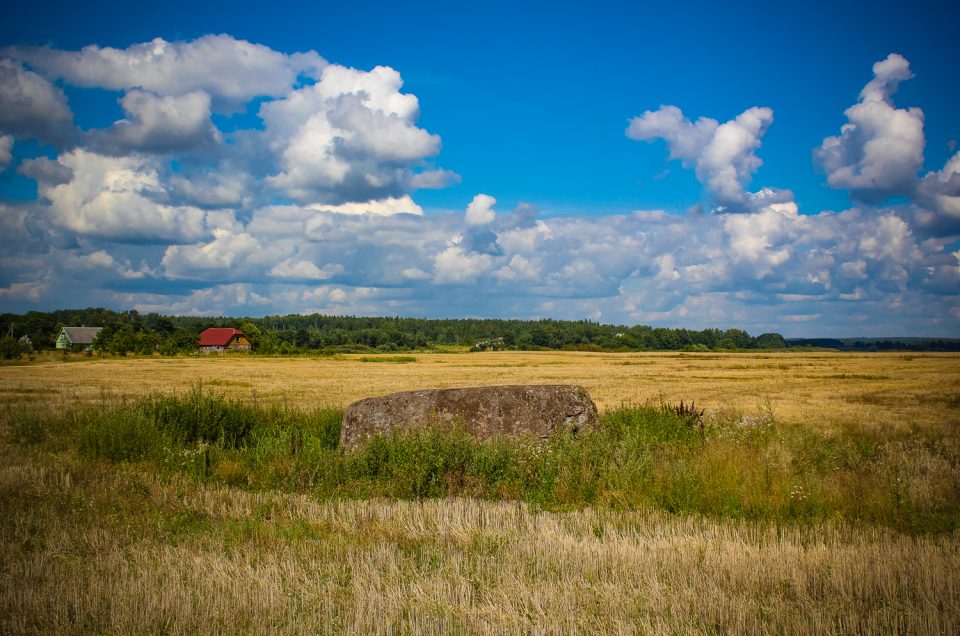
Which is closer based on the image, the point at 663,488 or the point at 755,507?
the point at 755,507

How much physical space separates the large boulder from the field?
1.09m

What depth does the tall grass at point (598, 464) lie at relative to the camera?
882 centimetres

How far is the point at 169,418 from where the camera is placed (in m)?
14.5

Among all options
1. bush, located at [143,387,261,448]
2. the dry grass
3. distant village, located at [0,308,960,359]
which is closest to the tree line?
distant village, located at [0,308,960,359]

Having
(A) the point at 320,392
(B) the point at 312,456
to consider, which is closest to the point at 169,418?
(B) the point at 312,456

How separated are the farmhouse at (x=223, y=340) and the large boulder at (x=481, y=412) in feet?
359

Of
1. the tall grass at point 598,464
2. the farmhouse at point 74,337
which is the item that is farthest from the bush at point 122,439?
the farmhouse at point 74,337

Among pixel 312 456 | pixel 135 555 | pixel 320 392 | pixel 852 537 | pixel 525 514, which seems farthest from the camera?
pixel 320 392

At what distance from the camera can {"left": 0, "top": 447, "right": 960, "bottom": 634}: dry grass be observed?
4988mm

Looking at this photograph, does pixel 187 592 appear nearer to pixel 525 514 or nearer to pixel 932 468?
pixel 525 514

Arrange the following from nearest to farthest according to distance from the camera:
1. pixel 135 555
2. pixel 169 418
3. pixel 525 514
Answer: pixel 135 555, pixel 525 514, pixel 169 418

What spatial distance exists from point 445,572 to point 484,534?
1.28 m

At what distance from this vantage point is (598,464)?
34.2ft

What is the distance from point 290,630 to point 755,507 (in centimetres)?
677
